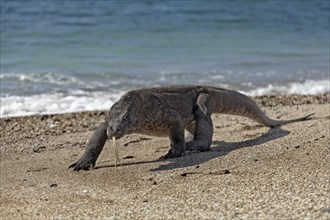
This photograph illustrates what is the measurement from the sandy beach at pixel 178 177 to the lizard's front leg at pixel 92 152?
0.12 metres

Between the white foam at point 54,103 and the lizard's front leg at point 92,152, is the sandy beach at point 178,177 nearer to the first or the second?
the lizard's front leg at point 92,152

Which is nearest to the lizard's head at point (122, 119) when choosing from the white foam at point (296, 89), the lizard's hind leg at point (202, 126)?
the lizard's hind leg at point (202, 126)

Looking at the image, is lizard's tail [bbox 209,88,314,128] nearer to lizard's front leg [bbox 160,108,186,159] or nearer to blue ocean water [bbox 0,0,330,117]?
lizard's front leg [bbox 160,108,186,159]

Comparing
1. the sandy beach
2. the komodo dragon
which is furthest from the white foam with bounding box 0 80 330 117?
the komodo dragon

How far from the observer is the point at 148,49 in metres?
18.8

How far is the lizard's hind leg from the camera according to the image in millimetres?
7715

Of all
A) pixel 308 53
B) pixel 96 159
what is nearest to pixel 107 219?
pixel 96 159

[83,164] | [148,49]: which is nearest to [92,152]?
[83,164]

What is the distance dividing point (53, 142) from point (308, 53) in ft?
34.3

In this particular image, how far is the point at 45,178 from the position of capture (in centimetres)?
687

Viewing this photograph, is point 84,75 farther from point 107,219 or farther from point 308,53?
point 107,219

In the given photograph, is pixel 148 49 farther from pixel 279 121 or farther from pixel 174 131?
pixel 174 131

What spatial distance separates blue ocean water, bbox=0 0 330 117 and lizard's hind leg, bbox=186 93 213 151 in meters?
3.81

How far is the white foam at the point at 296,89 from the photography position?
13.2 m
